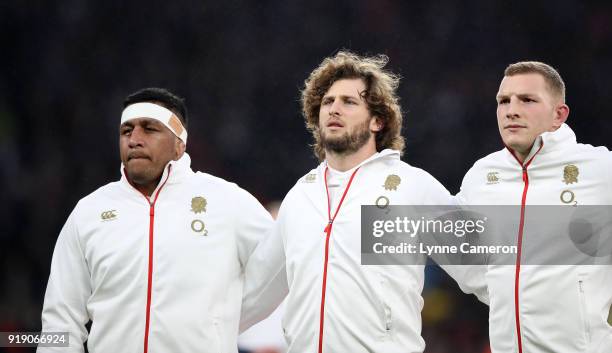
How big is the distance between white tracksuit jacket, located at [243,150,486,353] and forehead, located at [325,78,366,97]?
0.37 meters

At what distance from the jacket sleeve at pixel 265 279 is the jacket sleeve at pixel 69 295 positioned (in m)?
0.82

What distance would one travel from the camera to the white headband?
17.5ft

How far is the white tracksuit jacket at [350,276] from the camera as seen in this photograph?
4605mm

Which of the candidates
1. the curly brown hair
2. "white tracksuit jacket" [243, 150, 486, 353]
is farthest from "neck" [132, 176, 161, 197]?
the curly brown hair

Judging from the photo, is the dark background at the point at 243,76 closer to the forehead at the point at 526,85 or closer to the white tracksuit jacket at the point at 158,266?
the white tracksuit jacket at the point at 158,266

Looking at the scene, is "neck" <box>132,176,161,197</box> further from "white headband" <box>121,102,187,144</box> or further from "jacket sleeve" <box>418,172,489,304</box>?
"jacket sleeve" <box>418,172,489,304</box>

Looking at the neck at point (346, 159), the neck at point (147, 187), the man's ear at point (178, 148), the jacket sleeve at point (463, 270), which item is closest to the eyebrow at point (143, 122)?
the man's ear at point (178, 148)

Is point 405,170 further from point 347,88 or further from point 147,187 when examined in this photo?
point 147,187

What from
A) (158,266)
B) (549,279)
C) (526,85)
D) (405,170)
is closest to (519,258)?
(549,279)

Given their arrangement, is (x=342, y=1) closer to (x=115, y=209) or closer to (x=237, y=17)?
(x=237, y=17)

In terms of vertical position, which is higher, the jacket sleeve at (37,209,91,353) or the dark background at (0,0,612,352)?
the dark background at (0,0,612,352)
